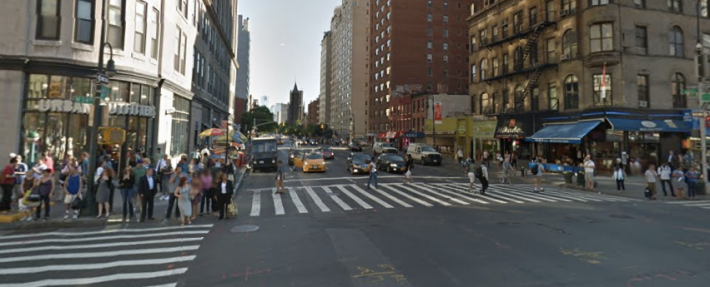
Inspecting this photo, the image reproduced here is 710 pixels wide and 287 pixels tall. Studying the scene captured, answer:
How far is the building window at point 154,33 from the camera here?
67.9ft

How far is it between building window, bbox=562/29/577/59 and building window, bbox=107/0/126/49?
107 ft

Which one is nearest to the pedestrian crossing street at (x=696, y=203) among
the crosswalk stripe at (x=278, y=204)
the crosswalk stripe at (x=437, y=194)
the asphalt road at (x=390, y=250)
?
the asphalt road at (x=390, y=250)

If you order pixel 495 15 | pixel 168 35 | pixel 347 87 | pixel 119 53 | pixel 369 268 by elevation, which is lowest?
pixel 369 268

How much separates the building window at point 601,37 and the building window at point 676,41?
5.71 metres

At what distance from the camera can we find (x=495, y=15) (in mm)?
38625

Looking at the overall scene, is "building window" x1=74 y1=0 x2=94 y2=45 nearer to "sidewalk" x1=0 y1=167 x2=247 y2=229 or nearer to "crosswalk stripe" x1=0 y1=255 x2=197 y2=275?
"sidewalk" x1=0 y1=167 x2=247 y2=229

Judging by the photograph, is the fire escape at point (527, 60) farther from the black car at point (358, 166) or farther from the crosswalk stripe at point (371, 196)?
the crosswalk stripe at point (371, 196)

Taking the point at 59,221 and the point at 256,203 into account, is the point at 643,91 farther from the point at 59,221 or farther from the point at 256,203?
the point at 59,221

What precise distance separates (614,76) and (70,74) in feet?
118

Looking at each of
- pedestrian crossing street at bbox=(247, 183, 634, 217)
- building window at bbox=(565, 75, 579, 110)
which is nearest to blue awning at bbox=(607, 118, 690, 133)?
building window at bbox=(565, 75, 579, 110)

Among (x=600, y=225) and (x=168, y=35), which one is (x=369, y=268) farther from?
(x=168, y=35)

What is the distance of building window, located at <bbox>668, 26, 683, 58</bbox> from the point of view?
27.6 meters

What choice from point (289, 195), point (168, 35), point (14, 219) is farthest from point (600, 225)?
point (168, 35)

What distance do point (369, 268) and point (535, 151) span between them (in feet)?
105
